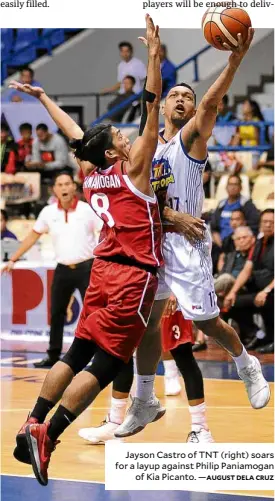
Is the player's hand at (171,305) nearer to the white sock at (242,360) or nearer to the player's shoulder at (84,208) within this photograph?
the white sock at (242,360)

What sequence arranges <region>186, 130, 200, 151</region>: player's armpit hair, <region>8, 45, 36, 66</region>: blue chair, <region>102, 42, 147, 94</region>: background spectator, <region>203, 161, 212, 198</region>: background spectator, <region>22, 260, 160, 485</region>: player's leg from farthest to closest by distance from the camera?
<region>8, 45, 36, 66</region>: blue chair
<region>102, 42, 147, 94</region>: background spectator
<region>203, 161, 212, 198</region>: background spectator
<region>186, 130, 200, 151</region>: player's armpit hair
<region>22, 260, 160, 485</region>: player's leg

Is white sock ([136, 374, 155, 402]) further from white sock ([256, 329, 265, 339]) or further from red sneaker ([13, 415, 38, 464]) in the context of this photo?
white sock ([256, 329, 265, 339])

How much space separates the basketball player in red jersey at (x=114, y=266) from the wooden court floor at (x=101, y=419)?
91 centimetres

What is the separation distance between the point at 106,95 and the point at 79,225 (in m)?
7.46

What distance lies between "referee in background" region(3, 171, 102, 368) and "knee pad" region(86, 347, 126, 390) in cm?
495

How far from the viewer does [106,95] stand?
Result: 1808 cm

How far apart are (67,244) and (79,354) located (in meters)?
4.97

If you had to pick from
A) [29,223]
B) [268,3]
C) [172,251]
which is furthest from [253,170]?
[172,251]

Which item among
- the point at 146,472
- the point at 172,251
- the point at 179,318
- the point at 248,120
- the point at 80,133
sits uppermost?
the point at 248,120

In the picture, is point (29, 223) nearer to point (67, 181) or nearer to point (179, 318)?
point (67, 181)

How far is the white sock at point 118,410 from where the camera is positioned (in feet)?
25.0

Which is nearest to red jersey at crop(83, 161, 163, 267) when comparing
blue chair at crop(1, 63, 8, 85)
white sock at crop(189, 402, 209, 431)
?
white sock at crop(189, 402, 209, 431)

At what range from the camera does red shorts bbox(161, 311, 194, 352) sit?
805 cm

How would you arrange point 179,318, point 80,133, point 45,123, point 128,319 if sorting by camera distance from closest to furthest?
1. point 128,319
2. point 80,133
3. point 179,318
4. point 45,123
